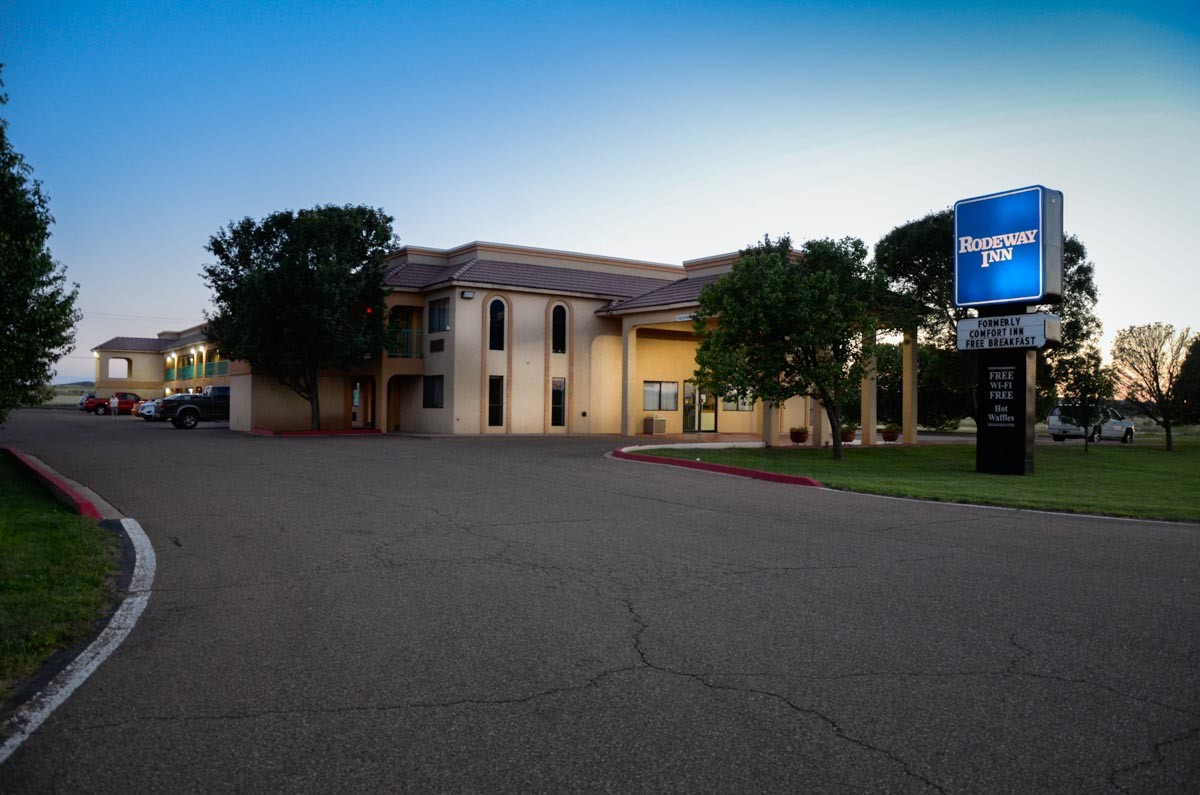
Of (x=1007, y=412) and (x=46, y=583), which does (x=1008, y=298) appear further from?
(x=46, y=583)

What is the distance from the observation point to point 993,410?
2152 cm

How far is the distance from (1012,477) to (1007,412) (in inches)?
77.5

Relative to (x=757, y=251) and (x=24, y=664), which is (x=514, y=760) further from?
(x=757, y=251)

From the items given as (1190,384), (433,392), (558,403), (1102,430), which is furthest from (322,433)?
(1102,430)

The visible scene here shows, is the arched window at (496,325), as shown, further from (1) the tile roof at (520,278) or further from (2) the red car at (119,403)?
(2) the red car at (119,403)

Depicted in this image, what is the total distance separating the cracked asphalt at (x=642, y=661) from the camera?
386 centimetres

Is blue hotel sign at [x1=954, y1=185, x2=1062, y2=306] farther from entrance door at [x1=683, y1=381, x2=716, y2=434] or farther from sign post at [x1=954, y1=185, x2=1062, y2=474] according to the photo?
entrance door at [x1=683, y1=381, x2=716, y2=434]

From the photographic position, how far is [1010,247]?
2105 centimetres

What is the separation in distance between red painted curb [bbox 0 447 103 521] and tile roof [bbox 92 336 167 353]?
68.2 m

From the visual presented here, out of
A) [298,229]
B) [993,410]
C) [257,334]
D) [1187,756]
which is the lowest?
[1187,756]

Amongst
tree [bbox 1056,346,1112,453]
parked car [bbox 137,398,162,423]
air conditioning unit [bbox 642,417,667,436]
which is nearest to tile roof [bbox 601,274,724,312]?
air conditioning unit [bbox 642,417,667,436]

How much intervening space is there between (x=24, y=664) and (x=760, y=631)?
15.4 ft

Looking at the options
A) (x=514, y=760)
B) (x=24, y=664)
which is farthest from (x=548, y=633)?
(x=24, y=664)

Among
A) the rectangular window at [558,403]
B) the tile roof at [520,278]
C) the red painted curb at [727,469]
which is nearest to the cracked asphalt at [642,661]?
the red painted curb at [727,469]
